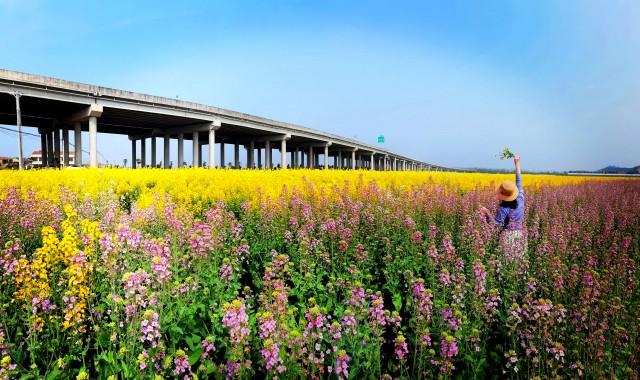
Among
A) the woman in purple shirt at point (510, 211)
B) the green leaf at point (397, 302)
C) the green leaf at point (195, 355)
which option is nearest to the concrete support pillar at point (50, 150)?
the woman in purple shirt at point (510, 211)

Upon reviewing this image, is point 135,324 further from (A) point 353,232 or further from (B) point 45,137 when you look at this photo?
(B) point 45,137

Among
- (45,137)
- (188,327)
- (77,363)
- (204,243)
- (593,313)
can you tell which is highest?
(45,137)

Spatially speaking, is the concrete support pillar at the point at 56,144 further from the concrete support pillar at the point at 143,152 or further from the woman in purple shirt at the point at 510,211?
the woman in purple shirt at the point at 510,211

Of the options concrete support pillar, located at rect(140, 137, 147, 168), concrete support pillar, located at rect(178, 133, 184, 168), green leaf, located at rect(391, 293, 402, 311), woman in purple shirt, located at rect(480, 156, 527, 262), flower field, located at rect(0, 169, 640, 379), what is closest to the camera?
flower field, located at rect(0, 169, 640, 379)

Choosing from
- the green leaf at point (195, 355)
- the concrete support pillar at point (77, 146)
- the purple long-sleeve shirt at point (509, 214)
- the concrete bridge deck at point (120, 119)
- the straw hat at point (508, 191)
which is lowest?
the green leaf at point (195, 355)

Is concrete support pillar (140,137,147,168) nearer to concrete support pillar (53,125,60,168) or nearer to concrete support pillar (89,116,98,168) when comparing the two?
concrete support pillar (53,125,60,168)

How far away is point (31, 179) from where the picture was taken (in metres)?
13.0

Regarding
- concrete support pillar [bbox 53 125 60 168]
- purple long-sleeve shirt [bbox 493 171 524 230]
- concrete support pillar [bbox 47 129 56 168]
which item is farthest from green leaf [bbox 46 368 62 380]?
concrete support pillar [bbox 47 129 56 168]

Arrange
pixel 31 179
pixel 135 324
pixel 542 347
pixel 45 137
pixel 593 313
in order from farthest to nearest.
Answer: pixel 45 137 → pixel 31 179 → pixel 593 313 → pixel 542 347 → pixel 135 324

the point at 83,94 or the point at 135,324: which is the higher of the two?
the point at 83,94

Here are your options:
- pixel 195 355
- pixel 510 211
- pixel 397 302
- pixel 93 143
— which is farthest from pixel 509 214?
→ pixel 93 143

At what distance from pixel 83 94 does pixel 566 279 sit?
3591 cm

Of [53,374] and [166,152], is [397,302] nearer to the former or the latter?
[53,374]

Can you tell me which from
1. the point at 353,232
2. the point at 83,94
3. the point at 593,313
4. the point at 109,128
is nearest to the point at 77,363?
the point at 353,232
